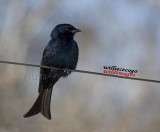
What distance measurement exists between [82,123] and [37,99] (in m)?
0.31

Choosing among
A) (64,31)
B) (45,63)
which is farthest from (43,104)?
(64,31)

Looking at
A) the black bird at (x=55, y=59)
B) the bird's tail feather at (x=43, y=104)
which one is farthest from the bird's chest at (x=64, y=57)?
the bird's tail feather at (x=43, y=104)

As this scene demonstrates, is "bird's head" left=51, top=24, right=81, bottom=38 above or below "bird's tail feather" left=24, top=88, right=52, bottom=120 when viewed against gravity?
above

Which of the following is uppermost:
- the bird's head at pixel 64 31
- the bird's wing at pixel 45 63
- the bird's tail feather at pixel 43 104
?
the bird's head at pixel 64 31

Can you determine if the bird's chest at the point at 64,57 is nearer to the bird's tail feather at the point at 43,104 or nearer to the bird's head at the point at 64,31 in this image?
the bird's head at the point at 64,31

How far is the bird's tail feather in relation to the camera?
5.92 feet

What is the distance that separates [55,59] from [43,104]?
287 mm

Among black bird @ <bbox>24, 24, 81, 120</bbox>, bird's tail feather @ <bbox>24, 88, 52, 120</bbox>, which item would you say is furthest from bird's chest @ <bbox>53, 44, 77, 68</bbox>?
bird's tail feather @ <bbox>24, 88, 52, 120</bbox>

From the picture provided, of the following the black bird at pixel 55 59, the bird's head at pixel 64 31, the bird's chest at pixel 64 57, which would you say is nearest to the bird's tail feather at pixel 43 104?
the black bird at pixel 55 59

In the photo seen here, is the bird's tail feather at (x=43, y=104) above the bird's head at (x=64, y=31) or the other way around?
the other way around

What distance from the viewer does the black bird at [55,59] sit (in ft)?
5.77

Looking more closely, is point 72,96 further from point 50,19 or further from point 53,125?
point 50,19

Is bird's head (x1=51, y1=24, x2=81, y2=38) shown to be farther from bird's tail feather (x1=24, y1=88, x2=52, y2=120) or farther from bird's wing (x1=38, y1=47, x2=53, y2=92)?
bird's tail feather (x1=24, y1=88, x2=52, y2=120)

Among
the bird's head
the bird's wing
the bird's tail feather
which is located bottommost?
the bird's tail feather
